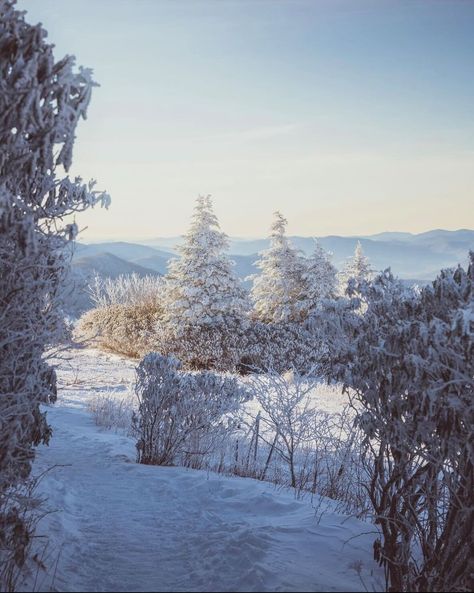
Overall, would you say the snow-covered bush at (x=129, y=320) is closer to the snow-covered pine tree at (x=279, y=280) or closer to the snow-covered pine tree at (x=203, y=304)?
the snow-covered pine tree at (x=203, y=304)

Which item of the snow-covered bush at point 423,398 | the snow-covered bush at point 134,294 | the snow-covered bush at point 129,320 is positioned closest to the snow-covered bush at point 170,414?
the snow-covered bush at point 423,398

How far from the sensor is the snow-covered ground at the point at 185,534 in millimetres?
3273

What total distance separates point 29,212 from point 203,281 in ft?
61.5

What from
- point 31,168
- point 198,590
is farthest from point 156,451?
point 31,168

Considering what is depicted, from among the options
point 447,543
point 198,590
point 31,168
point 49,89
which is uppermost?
point 49,89

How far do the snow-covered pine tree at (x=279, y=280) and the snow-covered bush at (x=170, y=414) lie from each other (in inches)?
691

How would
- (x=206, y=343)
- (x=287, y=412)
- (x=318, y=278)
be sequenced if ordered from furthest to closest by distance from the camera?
(x=318, y=278) → (x=206, y=343) → (x=287, y=412)

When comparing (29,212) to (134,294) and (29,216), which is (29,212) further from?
(134,294)

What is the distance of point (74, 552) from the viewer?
3859 mm

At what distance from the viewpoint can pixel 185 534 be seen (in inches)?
166

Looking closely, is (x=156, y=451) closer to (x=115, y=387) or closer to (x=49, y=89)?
(x=49, y=89)

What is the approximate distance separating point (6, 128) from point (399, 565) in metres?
3.65

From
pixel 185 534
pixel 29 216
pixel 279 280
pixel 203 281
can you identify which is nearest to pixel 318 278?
pixel 279 280

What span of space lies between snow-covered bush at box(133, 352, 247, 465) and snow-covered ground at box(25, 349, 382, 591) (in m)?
0.44
